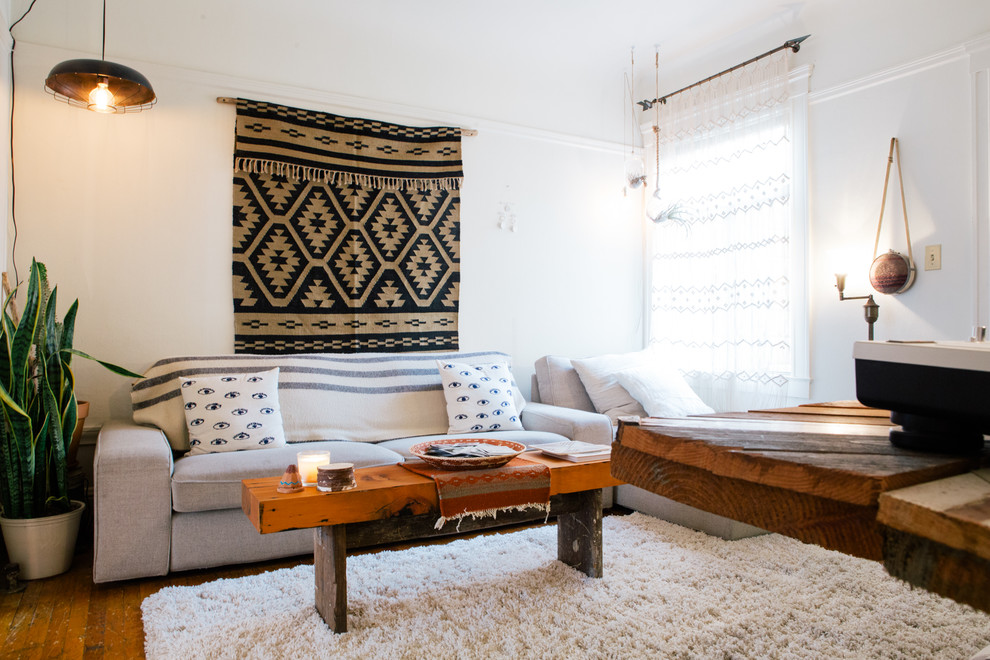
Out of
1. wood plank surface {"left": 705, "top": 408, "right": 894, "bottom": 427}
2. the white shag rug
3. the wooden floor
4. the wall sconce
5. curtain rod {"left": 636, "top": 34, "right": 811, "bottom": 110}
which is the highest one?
curtain rod {"left": 636, "top": 34, "right": 811, "bottom": 110}

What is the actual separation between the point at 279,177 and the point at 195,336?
3.13 feet

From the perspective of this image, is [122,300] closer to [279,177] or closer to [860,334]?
[279,177]

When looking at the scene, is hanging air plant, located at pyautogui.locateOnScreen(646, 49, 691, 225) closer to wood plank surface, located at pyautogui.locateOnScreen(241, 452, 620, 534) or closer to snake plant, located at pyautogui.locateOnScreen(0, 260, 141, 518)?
wood plank surface, located at pyautogui.locateOnScreen(241, 452, 620, 534)

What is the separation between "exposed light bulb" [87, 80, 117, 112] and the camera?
2.82m

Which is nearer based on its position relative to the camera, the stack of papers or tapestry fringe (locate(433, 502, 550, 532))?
tapestry fringe (locate(433, 502, 550, 532))

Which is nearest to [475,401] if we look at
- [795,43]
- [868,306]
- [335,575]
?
[335,575]

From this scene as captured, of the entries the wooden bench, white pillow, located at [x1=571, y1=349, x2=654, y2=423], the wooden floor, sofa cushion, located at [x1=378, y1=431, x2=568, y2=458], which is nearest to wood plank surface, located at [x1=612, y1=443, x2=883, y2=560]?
the wooden bench

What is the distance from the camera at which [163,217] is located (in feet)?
11.0

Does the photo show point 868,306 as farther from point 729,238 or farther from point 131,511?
point 131,511

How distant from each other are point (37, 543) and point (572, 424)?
2.27m

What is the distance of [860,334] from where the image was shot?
11.3 ft

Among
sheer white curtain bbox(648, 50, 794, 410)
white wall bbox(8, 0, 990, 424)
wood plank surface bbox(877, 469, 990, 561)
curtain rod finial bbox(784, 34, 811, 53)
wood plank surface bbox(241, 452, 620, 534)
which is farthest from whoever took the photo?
sheer white curtain bbox(648, 50, 794, 410)

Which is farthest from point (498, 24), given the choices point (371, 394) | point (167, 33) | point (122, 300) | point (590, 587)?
point (590, 587)

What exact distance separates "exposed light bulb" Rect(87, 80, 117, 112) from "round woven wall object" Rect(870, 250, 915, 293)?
367cm
